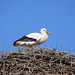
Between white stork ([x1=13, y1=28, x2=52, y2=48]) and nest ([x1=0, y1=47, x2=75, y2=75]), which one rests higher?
white stork ([x1=13, y1=28, x2=52, y2=48])

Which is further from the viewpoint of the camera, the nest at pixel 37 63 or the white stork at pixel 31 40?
the white stork at pixel 31 40

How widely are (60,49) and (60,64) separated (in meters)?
0.58

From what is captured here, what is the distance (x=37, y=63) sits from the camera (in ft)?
24.9

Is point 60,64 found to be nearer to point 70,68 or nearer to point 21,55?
point 70,68

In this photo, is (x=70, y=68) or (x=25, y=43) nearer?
(x=70, y=68)

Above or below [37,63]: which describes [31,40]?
above

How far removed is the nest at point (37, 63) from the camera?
24.4 feet

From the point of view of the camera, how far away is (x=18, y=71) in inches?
291

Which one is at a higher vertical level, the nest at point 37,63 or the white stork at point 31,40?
the white stork at point 31,40

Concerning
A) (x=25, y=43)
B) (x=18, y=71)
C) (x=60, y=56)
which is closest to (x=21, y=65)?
(x=18, y=71)

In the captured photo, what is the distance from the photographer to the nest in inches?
293

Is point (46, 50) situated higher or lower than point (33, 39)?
lower

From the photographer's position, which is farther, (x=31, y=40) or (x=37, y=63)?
(x=31, y=40)

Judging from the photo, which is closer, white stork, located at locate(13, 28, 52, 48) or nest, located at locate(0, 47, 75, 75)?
nest, located at locate(0, 47, 75, 75)
